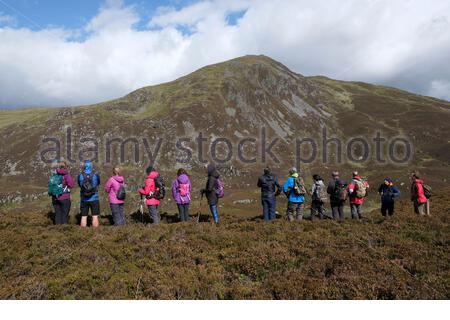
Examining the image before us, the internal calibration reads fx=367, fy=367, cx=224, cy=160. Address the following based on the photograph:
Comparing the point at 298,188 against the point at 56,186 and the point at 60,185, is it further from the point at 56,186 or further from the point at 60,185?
the point at 56,186

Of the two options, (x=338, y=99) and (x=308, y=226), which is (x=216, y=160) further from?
(x=338, y=99)

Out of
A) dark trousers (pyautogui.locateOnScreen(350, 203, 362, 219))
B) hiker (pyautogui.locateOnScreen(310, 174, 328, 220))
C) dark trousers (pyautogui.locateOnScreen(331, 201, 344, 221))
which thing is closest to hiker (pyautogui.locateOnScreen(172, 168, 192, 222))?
hiker (pyautogui.locateOnScreen(310, 174, 328, 220))

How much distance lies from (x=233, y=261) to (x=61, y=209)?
31.5 feet

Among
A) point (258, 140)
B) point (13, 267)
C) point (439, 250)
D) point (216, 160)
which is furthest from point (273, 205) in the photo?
point (258, 140)

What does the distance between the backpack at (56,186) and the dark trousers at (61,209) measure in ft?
2.16

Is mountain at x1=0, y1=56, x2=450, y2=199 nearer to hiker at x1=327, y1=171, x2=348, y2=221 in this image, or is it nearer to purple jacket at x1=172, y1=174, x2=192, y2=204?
hiker at x1=327, y1=171, x2=348, y2=221

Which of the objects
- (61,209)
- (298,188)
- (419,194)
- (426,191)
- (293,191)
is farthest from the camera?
(419,194)

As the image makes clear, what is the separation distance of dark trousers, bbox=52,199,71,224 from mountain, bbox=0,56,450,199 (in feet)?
218

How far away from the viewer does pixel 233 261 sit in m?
11.8

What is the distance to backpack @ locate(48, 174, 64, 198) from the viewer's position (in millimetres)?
15977

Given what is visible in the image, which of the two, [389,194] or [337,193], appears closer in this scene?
[337,193]

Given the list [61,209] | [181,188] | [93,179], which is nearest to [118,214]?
[93,179]

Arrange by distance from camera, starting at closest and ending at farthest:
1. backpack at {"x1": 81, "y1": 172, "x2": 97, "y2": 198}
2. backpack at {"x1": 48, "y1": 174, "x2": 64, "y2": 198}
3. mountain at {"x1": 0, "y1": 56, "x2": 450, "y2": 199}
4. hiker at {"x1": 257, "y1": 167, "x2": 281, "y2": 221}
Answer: backpack at {"x1": 48, "y1": 174, "x2": 64, "y2": 198}
backpack at {"x1": 81, "y1": 172, "x2": 97, "y2": 198}
hiker at {"x1": 257, "y1": 167, "x2": 281, "y2": 221}
mountain at {"x1": 0, "y1": 56, "x2": 450, "y2": 199}

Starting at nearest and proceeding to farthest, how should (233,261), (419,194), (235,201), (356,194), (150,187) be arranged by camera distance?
(233,261) < (150,187) < (356,194) < (419,194) < (235,201)
